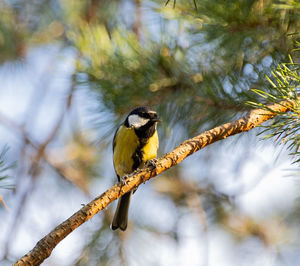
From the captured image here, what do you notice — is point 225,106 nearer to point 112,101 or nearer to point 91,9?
point 112,101

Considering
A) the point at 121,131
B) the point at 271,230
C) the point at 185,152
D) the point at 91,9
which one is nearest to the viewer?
the point at 185,152

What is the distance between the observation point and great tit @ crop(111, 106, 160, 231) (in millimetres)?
1642

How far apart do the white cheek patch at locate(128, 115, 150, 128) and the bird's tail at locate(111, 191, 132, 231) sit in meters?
0.44

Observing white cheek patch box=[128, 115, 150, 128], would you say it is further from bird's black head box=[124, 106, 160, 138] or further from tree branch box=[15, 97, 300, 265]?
tree branch box=[15, 97, 300, 265]

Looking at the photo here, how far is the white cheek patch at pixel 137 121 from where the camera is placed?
1596 millimetres

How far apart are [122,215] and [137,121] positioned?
1.56 ft

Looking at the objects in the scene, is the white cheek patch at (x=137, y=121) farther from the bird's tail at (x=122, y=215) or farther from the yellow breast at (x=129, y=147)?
the bird's tail at (x=122, y=215)

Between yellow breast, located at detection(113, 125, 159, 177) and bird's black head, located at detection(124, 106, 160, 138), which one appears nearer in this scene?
bird's black head, located at detection(124, 106, 160, 138)

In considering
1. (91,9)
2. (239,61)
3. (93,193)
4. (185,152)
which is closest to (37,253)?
(185,152)

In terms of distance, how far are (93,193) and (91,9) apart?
1198mm

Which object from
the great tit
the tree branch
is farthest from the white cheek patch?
the tree branch

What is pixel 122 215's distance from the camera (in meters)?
1.82

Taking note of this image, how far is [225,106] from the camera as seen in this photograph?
1.28 m

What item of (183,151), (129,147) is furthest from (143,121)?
(183,151)
